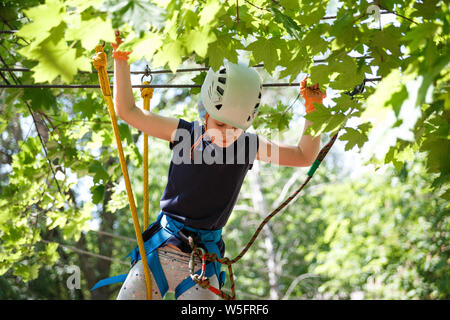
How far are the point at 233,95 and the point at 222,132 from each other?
20 cm

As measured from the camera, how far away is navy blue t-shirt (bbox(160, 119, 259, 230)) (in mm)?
2152

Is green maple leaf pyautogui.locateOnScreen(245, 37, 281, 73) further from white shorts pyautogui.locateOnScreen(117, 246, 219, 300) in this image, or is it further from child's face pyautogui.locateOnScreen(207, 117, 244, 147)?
white shorts pyautogui.locateOnScreen(117, 246, 219, 300)

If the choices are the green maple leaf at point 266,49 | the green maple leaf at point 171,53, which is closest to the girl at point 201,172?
the green maple leaf at point 266,49

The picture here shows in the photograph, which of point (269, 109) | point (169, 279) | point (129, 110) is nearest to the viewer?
point (129, 110)

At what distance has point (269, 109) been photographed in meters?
3.13

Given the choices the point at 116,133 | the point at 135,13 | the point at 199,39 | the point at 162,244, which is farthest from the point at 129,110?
the point at 135,13

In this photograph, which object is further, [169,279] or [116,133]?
[169,279]

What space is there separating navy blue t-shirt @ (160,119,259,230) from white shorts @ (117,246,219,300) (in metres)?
0.16

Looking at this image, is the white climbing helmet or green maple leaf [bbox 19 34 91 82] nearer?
green maple leaf [bbox 19 34 91 82]

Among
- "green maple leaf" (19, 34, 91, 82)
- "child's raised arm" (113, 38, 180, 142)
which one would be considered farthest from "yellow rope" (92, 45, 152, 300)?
"green maple leaf" (19, 34, 91, 82)

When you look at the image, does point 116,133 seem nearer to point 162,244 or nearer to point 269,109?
point 162,244

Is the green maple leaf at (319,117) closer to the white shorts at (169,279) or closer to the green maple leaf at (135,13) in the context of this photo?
the green maple leaf at (135,13)

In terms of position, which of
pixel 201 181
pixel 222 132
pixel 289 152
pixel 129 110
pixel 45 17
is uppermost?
pixel 45 17

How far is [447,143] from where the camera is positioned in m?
1.53
